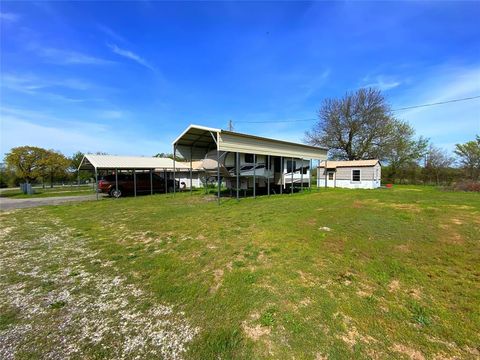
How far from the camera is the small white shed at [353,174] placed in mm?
23062

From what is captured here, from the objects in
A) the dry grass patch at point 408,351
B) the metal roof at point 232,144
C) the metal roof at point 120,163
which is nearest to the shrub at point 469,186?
the metal roof at point 232,144

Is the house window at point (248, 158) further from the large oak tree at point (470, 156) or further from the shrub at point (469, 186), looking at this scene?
the large oak tree at point (470, 156)

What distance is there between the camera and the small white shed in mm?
23062

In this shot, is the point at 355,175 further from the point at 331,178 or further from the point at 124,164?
the point at 124,164

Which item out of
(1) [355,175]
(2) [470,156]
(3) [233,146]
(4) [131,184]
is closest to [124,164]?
(4) [131,184]

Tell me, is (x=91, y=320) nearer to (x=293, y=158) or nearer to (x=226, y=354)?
(x=226, y=354)

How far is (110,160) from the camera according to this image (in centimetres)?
1827

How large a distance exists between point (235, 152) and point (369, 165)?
15954mm

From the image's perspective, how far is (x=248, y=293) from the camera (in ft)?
11.1

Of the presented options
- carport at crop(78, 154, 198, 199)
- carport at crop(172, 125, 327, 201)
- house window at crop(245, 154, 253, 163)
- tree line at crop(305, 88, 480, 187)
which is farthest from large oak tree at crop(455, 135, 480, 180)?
carport at crop(78, 154, 198, 199)

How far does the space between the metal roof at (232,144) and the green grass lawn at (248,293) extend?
7236 millimetres

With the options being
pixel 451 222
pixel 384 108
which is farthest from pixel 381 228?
pixel 384 108

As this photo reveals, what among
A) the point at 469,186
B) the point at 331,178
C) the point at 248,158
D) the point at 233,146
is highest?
the point at 233,146

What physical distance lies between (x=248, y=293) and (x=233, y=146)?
10.4 m
